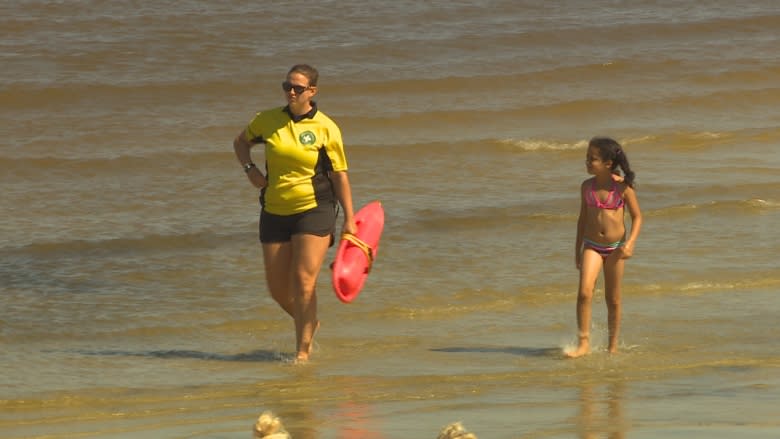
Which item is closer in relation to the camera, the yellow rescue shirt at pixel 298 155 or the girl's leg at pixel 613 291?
the yellow rescue shirt at pixel 298 155

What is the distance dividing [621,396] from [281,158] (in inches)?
84.7

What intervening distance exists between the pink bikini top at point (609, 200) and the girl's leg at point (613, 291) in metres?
0.26

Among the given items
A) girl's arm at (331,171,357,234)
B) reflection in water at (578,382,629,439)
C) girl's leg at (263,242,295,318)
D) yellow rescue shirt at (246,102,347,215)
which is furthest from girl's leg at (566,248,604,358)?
girl's leg at (263,242,295,318)

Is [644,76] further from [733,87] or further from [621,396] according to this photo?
[621,396]

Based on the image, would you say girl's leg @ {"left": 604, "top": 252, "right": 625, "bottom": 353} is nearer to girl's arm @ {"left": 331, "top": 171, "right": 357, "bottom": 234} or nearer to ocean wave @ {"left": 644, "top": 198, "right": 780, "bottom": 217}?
girl's arm @ {"left": 331, "top": 171, "right": 357, "bottom": 234}

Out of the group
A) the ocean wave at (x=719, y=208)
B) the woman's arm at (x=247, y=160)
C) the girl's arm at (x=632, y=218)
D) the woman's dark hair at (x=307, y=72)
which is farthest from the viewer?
the ocean wave at (x=719, y=208)

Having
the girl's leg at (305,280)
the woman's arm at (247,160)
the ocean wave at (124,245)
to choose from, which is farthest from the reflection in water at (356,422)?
the ocean wave at (124,245)

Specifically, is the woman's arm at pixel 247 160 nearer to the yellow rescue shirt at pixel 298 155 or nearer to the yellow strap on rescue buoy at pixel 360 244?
the yellow rescue shirt at pixel 298 155

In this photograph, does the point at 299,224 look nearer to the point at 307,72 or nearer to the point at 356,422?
the point at 307,72

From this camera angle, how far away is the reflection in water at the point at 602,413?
604 cm

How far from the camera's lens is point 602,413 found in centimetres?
649

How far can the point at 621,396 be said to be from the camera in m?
6.94

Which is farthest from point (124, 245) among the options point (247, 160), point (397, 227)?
point (247, 160)

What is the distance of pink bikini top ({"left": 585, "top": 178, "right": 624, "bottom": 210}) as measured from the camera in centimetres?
816
